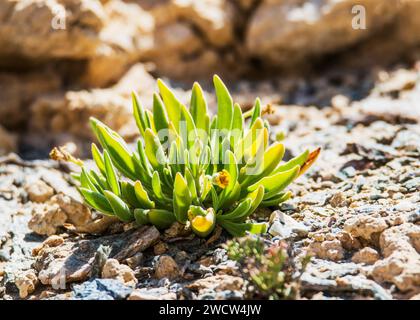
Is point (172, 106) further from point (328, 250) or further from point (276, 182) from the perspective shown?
point (328, 250)

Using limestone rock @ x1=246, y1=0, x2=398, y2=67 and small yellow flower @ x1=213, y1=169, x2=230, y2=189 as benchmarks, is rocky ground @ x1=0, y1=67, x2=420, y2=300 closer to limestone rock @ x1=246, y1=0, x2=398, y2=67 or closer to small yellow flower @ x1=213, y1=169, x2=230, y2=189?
small yellow flower @ x1=213, y1=169, x2=230, y2=189

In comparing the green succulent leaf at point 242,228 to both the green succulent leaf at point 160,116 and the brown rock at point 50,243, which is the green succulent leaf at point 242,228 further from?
the brown rock at point 50,243

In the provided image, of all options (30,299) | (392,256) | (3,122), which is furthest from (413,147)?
(3,122)

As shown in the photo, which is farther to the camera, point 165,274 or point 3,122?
point 3,122

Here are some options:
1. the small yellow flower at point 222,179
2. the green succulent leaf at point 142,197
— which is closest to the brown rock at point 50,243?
the green succulent leaf at point 142,197
